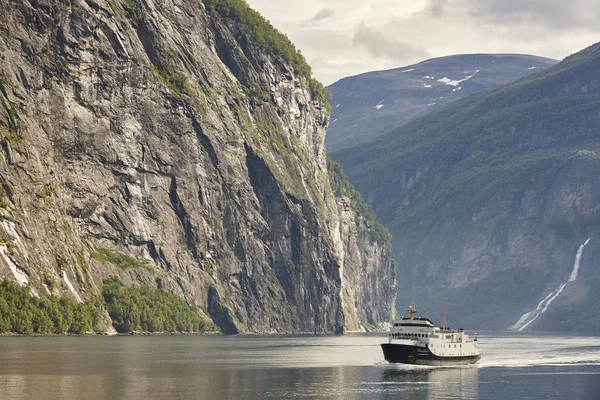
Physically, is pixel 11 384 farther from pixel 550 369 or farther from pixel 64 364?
pixel 550 369

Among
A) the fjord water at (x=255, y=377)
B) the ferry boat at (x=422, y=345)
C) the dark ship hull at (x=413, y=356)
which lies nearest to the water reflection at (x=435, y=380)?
the fjord water at (x=255, y=377)

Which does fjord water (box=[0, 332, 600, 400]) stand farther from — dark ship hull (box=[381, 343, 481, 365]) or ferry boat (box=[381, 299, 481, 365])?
ferry boat (box=[381, 299, 481, 365])

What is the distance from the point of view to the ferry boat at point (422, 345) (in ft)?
589

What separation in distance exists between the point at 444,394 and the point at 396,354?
47.4 m

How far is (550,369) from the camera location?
179 metres

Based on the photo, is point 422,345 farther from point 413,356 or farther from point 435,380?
point 435,380

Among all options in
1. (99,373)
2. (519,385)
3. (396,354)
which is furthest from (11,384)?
(396,354)

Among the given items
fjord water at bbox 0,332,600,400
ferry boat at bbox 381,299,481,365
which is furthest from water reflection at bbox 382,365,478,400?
ferry boat at bbox 381,299,481,365

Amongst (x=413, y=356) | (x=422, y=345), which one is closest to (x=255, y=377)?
(x=413, y=356)

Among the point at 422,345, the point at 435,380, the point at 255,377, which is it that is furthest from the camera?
the point at 422,345

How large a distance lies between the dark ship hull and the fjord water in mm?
1969

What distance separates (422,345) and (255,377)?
1572 inches

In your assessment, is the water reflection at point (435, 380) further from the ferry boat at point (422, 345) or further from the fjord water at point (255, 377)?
the ferry boat at point (422, 345)

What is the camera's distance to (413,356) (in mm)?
179250
